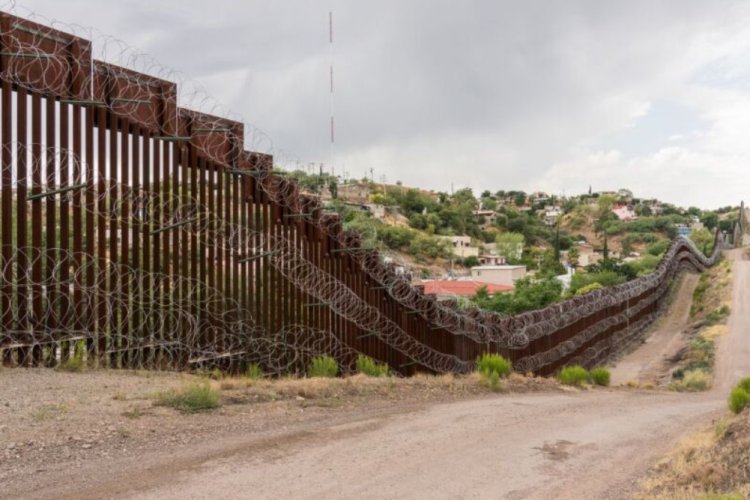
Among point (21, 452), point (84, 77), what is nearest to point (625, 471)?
point (21, 452)

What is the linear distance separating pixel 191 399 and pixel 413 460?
104 inches

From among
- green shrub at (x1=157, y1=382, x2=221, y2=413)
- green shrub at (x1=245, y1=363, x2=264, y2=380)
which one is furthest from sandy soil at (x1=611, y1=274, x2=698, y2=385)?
green shrub at (x1=157, y1=382, x2=221, y2=413)

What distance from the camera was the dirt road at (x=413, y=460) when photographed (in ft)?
18.5

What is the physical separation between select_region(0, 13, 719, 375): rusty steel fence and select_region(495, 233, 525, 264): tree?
9959 centimetres

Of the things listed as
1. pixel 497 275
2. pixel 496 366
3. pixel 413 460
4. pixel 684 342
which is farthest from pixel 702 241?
pixel 413 460

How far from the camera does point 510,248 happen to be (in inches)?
4697

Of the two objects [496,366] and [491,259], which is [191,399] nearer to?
[496,366]

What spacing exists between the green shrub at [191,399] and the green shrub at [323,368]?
4.30 m

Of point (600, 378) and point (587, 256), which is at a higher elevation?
point (587, 256)

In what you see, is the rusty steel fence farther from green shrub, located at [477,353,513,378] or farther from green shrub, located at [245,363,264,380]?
green shrub, located at [477,353,513,378]

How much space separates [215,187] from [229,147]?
2.68 ft

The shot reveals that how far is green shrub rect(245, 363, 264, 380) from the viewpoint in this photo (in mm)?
11032

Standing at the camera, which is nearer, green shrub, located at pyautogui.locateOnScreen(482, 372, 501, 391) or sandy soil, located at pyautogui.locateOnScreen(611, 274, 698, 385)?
green shrub, located at pyautogui.locateOnScreen(482, 372, 501, 391)

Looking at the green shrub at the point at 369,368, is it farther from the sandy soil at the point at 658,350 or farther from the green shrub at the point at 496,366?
the sandy soil at the point at 658,350
